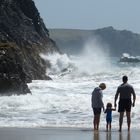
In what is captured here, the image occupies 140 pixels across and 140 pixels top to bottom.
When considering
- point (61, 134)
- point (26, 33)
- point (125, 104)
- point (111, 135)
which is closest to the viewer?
point (111, 135)

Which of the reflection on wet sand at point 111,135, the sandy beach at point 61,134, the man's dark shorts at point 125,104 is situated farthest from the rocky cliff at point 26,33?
the reflection on wet sand at point 111,135

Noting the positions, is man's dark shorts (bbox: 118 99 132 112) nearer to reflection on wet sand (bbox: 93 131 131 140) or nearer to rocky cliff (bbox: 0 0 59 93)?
reflection on wet sand (bbox: 93 131 131 140)

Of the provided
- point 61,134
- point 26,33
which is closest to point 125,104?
point 61,134

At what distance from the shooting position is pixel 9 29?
2293 inches

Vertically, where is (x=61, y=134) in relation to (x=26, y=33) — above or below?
below

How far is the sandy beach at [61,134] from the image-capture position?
53.6 ft

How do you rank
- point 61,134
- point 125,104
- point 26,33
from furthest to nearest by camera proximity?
point 26,33 → point 125,104 → point 61,134

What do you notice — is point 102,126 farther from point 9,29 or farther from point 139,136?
point 9,29

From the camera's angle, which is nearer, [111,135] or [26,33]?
[111,135]

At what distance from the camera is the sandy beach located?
1633cm

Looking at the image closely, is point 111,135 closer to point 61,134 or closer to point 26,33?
point 61,134

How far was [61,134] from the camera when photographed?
683 inches

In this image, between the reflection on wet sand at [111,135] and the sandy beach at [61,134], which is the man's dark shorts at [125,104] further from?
the reflection on wet sand at [111,135]

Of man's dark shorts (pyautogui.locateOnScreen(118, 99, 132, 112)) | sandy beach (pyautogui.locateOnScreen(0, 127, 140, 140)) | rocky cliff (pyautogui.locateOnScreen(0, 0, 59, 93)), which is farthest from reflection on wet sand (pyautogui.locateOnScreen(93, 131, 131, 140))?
rocky cliff (pyautogui.locateOnScreen(0, 0, 59, 93))
